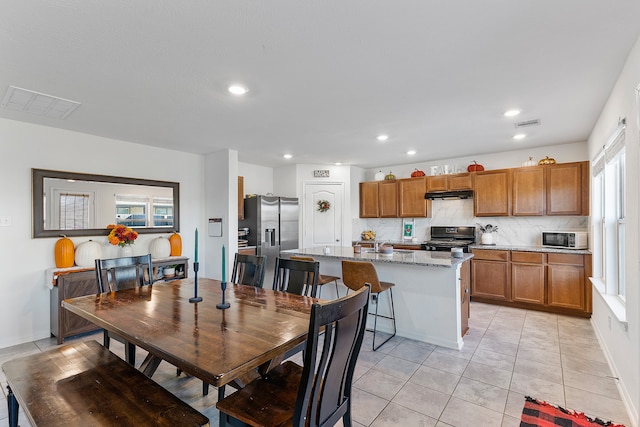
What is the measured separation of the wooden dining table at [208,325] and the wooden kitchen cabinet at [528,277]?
3701 millimetres

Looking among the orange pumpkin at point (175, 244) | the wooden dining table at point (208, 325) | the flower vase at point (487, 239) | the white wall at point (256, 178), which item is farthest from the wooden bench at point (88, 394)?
the flower vase at point (487, 239)

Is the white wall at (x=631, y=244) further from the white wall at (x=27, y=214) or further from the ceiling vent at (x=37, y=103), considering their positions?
the white wall at (x=27, y=214)

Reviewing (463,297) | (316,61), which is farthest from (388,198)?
(316,61)

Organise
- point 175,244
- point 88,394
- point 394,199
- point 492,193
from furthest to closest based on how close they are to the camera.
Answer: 1. point 394,199
2. point 492,193
3. point 175,244
4. point 88,394

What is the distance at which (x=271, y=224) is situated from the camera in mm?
5398

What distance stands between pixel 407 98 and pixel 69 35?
8.00 feet

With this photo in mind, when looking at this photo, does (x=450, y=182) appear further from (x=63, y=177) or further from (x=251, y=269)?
(x=63, y=177)

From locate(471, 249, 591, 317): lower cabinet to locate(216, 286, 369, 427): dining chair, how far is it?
3.91 metres

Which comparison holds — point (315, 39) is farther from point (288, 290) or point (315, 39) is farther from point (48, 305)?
point (48, 305)

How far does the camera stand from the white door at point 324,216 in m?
6.05

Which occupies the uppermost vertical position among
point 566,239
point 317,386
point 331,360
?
point 566,239

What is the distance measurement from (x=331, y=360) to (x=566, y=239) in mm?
4437

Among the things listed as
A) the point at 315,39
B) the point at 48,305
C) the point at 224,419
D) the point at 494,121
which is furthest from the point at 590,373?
the point at 48,305

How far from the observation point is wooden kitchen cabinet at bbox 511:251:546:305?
4289mm
